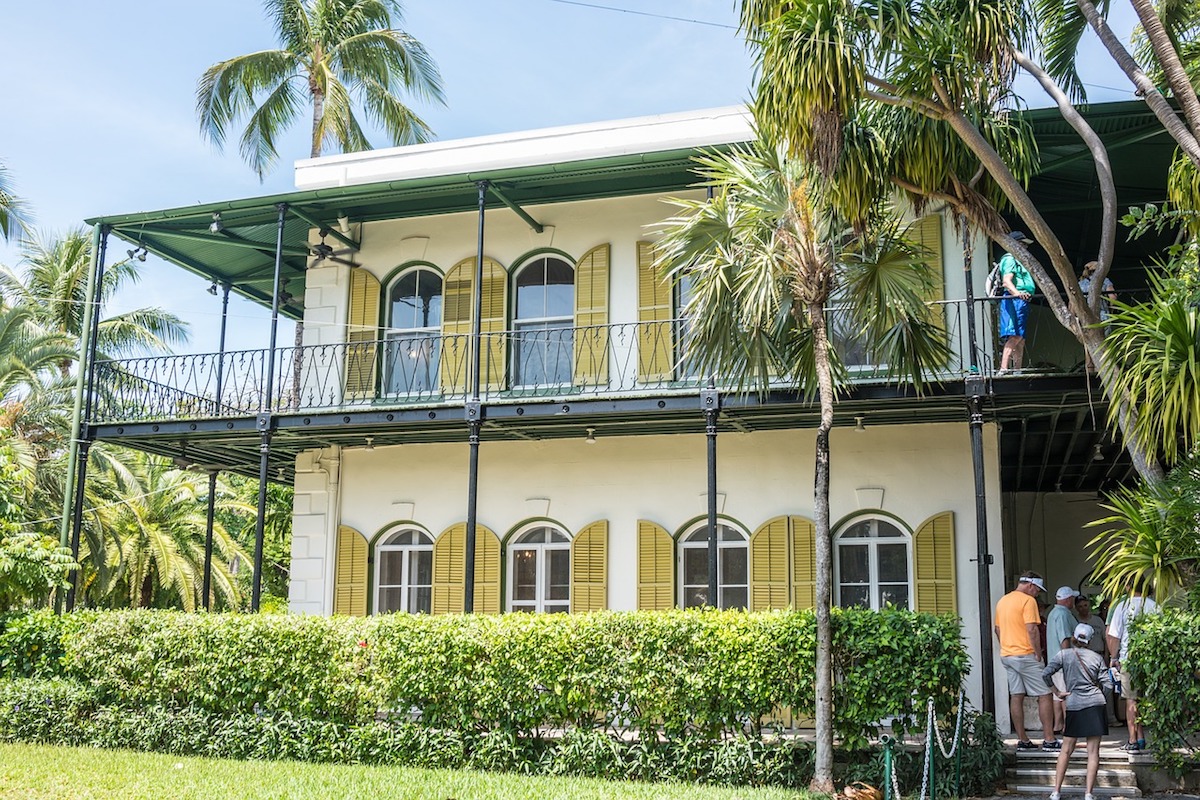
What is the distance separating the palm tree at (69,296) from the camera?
81.9 ft

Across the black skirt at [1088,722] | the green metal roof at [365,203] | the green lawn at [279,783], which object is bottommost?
the green lawn at [279,783]

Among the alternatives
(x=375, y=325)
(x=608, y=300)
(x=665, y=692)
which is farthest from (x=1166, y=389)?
(x=375, y=325)

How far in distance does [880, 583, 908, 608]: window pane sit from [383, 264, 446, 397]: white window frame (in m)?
5.67

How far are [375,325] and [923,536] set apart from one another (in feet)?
23.1

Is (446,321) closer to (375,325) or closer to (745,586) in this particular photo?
(375,325)

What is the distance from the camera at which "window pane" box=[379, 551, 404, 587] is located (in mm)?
14117

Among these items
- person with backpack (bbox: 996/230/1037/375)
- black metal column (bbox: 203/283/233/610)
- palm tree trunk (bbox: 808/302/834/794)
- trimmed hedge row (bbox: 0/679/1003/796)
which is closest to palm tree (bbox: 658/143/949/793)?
palm tree trunk (bbox: 808/302/834/794)

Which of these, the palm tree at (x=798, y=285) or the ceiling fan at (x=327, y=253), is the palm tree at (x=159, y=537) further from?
the palm tree at (x=798, y=285)

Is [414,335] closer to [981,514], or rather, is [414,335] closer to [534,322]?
[534,322]

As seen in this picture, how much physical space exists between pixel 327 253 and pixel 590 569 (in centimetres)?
522

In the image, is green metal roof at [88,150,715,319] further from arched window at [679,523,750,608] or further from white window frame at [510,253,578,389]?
arched window at [679,523,750,608]

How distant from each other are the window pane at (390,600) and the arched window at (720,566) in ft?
11.6

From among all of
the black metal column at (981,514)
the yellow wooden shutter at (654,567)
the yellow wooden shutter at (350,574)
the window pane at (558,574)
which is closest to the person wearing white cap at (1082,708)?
the black metal column at (981,514)

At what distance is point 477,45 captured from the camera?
16.0 metres
